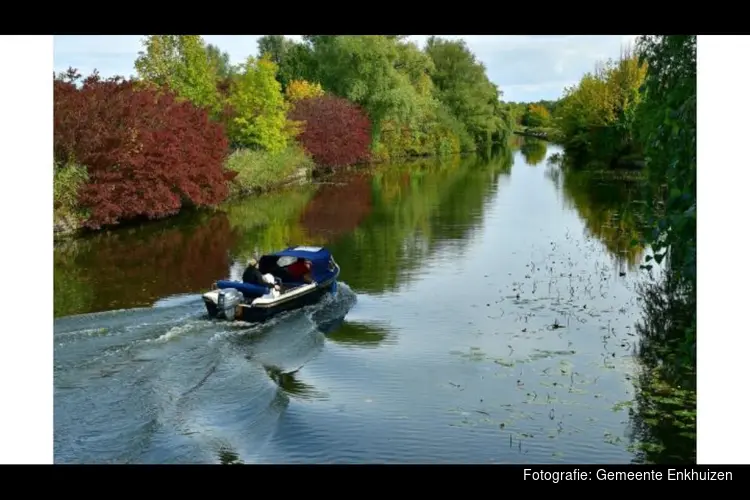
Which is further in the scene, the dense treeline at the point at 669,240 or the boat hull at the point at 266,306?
A: the boat hull at the point at 266,306

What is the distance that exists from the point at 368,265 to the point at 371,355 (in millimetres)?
8040

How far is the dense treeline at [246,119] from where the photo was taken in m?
26.1

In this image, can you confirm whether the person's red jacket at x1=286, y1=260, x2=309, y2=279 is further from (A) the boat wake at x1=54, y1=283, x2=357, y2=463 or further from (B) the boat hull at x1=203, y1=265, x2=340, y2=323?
(A) the boat wake at x1=54, y1=283, x2=357, y2=463

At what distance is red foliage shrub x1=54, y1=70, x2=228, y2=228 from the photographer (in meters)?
25.7

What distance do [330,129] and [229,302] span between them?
1400 inches

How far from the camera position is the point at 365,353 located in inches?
549

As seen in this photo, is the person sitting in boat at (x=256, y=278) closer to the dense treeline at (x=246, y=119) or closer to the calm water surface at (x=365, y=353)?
the calm water surface at (x=365, y=353)

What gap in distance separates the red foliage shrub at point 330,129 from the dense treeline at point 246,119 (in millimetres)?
88

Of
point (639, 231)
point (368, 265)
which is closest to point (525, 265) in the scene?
point (368, 265)

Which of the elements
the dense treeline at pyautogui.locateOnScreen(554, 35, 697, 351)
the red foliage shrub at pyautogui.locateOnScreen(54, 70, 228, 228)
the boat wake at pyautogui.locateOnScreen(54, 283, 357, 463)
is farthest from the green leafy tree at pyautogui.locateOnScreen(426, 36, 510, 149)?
the boat wake at pyautogui.locateOnScreen(54, 283, 357, 463)

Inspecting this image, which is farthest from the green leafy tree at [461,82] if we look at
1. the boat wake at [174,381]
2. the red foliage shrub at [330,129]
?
the boat wake at [174,381]

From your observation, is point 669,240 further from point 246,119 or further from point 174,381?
point 246,119

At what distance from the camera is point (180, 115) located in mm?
30391
